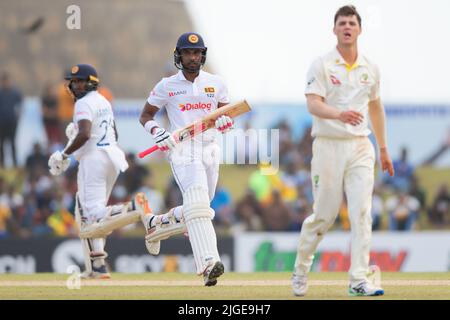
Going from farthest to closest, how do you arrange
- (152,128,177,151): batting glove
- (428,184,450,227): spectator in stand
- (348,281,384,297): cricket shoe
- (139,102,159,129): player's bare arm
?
(428,184,450,227): spectator in stand < (139,102,159,129): player's bare arm < (152,128,177,151): batting glove < (348,281,384,297): cricket shoe

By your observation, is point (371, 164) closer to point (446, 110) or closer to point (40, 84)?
point (446, 110)

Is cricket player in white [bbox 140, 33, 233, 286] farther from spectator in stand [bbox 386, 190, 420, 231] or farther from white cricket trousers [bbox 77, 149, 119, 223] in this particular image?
spectator in stand [bbox 386, 190, 420, 231]

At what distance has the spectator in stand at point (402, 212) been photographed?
75.7 feet

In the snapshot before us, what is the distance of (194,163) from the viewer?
38.8 ft

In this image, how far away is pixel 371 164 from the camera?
35.6 ft

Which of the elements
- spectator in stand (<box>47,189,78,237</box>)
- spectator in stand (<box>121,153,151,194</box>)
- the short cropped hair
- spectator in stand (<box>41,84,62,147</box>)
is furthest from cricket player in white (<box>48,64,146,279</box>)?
spectator in stand (<box>41,84,62,147</box>)

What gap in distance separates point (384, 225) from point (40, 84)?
2083cm

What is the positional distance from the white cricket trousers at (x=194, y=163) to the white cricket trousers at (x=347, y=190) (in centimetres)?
138

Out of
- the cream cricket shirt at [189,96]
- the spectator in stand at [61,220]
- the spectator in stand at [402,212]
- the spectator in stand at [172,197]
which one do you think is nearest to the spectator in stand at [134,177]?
the spectator in stand at [172,197]

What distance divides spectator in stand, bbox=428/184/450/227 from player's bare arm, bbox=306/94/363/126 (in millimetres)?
13458

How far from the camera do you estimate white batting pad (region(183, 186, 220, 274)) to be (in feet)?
37.6

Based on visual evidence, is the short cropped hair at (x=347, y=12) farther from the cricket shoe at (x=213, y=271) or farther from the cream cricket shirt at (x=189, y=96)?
the cricket shoe at (x=213, y=271)
